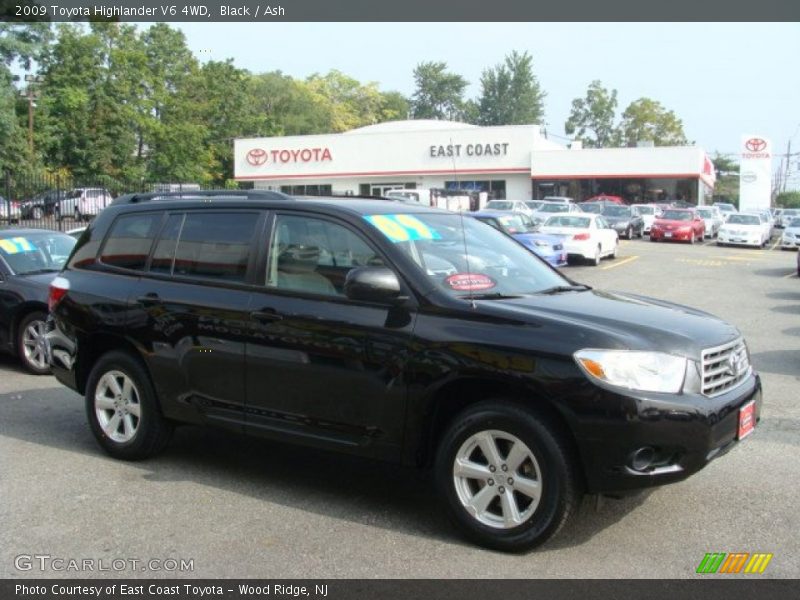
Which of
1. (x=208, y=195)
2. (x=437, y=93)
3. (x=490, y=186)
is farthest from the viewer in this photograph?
(x=437, y=93)

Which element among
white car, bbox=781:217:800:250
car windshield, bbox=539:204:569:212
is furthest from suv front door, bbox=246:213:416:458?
white car, bbox=781:217:800:250

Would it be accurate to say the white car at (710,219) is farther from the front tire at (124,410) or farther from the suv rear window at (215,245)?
the front tire at (124,410)

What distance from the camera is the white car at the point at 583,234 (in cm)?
2331

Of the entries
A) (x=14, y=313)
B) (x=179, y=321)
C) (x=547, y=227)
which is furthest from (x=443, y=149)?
(x=179, y=321)

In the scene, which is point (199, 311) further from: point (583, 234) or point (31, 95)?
point (31, 95)

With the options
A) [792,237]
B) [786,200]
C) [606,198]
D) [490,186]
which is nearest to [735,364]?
[792,237]

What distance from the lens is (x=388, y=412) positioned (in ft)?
15.0

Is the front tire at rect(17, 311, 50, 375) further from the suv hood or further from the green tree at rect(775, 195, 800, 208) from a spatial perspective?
the green tree at rect(775, 195, 800, 208)

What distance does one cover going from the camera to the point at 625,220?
117ft

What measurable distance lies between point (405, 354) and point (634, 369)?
3.97 feet

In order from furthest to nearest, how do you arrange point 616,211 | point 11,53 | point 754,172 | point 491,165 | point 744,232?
point 754,172
point 491,165
point 616,211
point 744,232
point 11,53

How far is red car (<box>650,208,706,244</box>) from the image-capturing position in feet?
109

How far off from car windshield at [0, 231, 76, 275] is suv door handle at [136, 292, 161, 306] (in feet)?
14.4

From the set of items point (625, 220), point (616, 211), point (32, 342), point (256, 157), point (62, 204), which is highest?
point (256, 157)
